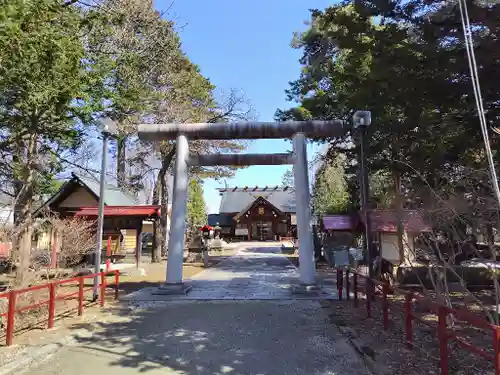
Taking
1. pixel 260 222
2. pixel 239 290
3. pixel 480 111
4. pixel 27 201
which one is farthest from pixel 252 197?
pixel 480 111

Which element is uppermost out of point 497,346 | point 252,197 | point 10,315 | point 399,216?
point 252,197

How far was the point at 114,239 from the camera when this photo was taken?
22562 millimetres

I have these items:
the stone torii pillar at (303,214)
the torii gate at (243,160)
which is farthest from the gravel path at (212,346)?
the torii gate at (243,160)

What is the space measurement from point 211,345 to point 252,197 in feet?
184

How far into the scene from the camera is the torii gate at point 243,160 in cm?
1177

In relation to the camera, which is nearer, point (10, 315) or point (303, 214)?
point (10, 315)

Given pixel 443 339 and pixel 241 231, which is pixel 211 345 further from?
pixel 241 231

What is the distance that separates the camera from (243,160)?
1298 cm

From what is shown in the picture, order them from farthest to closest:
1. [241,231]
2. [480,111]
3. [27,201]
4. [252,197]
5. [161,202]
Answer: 1. [252,197]
2. [241,231]
3. [161,202]
4. [27,201]
5. [480,111]

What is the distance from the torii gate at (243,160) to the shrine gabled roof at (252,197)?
145 ft

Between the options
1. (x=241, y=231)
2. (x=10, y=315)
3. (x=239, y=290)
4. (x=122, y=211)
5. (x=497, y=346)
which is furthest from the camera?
(x=241, y=231)

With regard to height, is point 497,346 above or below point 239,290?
above

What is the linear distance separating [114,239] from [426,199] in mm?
18535

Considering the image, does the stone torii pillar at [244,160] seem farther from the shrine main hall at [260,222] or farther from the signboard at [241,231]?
the signboard at [241,231]
